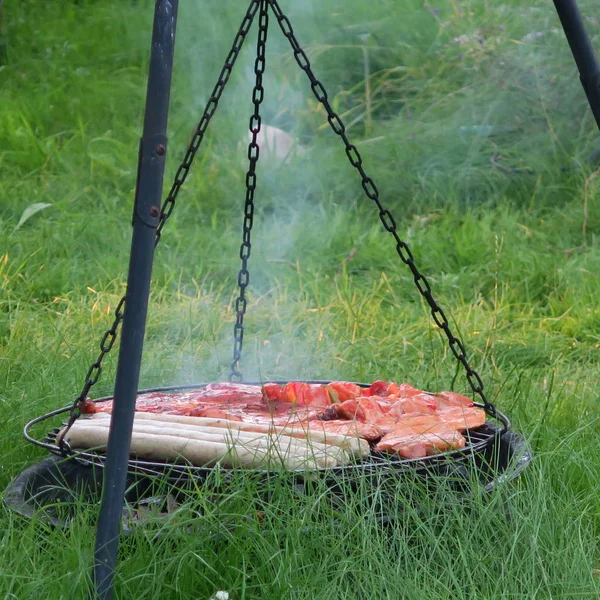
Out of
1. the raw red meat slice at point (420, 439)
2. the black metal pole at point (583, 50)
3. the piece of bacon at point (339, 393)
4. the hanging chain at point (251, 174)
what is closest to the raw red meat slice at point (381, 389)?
the piece of bacon at point (339, 393)

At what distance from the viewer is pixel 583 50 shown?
92.8 inches

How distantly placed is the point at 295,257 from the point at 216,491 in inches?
122

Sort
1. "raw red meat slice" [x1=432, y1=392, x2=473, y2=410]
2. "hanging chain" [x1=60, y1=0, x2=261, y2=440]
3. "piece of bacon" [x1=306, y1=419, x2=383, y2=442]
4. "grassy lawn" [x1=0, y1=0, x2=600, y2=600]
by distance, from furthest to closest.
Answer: "raw red meat slice" [x1=432, y1=392, x2=473, y2=410] < "piece of bacon" [x1=306, y1=419, x2=383, y2=442] < "hanging chain" [x1=60, y1=0, x2=261, y2=440] < "grassy lawn" [x1=0, y1=0, x2=600, y2=600]

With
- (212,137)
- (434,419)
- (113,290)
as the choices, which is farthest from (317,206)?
(434,419)

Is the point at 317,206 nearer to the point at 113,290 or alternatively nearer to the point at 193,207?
the point at 193,207

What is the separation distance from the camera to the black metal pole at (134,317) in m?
1.89

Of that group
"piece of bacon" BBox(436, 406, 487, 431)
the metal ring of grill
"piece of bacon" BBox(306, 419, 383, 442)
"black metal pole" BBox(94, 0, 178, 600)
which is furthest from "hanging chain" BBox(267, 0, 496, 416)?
"black metal pole" BBox(94, 0, 178, 600)

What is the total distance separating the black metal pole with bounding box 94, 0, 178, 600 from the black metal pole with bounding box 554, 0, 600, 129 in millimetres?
1050

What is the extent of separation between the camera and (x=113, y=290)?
192 inches

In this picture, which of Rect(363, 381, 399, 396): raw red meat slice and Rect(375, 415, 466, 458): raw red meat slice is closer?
Rect(375, 415, 466, 458): raw red meat slice

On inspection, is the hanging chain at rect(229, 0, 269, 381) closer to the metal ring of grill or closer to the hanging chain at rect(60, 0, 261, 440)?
the hanging chain at rect(60, 0, 261, 440)

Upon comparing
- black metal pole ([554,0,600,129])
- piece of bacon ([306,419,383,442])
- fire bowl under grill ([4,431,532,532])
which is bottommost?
fire bowl under grill ([4,431,532,532])

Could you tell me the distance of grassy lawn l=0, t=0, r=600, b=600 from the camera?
7.04ft

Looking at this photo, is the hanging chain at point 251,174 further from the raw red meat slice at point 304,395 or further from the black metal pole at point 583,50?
the black metal pole at point 583,50
